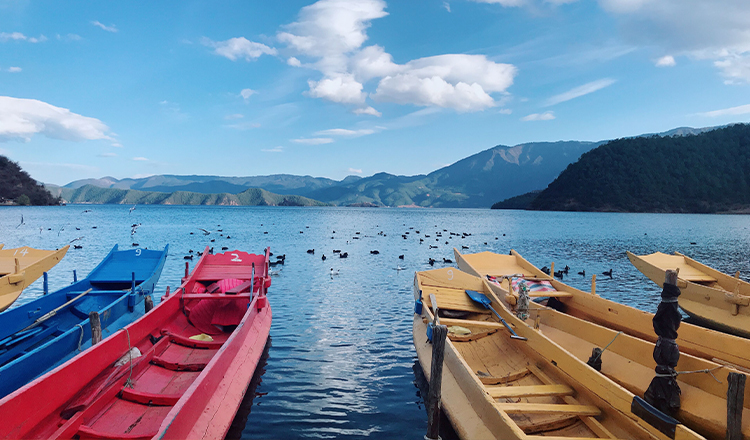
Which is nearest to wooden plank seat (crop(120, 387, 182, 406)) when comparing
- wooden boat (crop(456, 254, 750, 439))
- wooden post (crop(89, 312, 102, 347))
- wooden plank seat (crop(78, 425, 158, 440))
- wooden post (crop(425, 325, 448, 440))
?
wooden plank seat (crop(78, 425, 158, 440))

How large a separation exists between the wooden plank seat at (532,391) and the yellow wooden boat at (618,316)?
4149 mm

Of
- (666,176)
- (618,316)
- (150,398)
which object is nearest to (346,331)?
(150,398)

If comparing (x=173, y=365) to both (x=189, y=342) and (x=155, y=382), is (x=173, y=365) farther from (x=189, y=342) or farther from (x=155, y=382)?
(x=189, y=342)

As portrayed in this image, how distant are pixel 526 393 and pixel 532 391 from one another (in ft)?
0.49

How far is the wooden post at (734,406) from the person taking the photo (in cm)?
550

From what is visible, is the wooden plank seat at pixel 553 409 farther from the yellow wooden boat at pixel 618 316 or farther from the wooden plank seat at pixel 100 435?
the wooden plank seat at pixel 100 435

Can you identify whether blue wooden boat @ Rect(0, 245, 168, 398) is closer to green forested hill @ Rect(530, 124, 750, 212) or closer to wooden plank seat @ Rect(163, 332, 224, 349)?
wooden plank seat @ Rect(163, 332, 224, 349)

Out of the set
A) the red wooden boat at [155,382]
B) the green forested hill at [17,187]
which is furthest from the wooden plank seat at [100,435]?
the green forested hill at [17,187]

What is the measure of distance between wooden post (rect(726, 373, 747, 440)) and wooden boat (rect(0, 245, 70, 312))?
64.1ft

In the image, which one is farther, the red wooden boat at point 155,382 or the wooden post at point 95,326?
the wooden post at point 95,326

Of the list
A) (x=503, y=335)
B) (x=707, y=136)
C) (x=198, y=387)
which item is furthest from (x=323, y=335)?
(x=707, y=136)

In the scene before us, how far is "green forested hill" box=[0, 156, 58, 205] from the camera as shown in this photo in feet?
477

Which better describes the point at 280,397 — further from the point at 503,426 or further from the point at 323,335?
the point at 503,426

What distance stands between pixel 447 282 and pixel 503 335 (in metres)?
3.48
